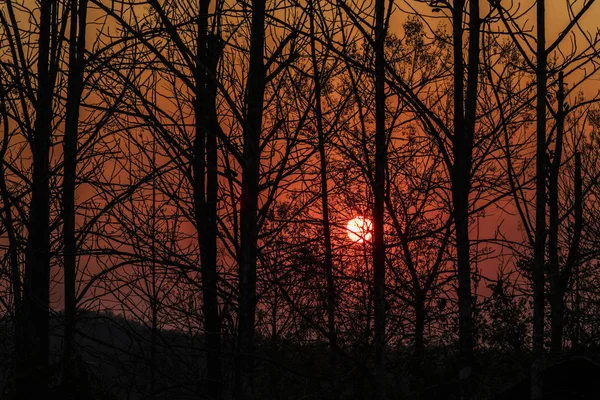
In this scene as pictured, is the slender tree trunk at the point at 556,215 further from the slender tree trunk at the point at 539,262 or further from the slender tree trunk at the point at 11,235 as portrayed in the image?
the slender tree trunk at the point at 11,235

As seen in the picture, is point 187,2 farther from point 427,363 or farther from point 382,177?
point 427,363

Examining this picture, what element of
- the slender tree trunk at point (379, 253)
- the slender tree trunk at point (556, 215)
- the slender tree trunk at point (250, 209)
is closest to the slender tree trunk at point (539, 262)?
the slender tree trunk at point (556, 215)

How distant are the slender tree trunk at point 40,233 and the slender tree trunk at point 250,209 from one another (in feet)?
12.1

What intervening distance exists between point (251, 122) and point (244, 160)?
26 centimetres

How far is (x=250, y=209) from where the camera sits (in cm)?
406

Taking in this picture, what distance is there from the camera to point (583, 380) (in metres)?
7.98

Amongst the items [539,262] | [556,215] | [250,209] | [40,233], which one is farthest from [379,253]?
[556,215]

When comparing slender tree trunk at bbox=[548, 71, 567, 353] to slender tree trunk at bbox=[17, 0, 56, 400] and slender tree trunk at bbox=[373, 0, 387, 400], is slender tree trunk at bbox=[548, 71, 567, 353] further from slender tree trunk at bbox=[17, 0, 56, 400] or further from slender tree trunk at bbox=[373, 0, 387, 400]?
slender tree trunk at bbox=[17, 0, 56, 400]

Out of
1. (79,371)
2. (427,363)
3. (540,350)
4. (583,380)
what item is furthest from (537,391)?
(427,363)

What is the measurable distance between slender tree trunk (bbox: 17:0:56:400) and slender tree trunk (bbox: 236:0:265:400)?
368 cm

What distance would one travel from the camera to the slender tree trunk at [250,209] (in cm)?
392

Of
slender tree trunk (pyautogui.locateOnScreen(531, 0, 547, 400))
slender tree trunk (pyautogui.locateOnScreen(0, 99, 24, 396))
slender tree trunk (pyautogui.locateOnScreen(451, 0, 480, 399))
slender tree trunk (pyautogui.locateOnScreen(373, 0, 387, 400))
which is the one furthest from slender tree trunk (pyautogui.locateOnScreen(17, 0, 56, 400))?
slender tree trunk (pyautogui.locateOnScreen(531, 0, 547, 400))

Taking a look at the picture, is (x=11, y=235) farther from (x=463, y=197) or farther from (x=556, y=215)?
(x=556, y=215)

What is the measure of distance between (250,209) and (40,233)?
4.58m
